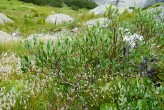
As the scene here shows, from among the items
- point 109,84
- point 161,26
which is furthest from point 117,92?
point 161,26

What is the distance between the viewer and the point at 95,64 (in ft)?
16.8

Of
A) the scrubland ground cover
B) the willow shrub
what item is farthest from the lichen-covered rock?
the willow shrub

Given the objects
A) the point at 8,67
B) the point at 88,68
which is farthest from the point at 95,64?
the point at 8,67

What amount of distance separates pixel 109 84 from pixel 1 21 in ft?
61.9

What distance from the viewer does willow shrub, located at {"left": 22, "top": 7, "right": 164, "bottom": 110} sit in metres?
4.43

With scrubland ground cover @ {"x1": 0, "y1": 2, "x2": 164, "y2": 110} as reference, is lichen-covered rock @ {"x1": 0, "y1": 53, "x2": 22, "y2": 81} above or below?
below

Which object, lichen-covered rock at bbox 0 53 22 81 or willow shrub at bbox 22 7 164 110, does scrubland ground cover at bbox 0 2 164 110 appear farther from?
lichen-covered rock at bbox 0 53 22 81

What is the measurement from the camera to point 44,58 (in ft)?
14.4

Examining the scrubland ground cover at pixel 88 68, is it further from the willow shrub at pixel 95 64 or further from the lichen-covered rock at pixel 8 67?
the lichen-covered rock at pixel 8 67

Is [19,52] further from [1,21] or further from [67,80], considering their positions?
[1,21]

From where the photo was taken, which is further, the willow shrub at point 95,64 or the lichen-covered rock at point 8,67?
the lichen-covered rock at point 8,67

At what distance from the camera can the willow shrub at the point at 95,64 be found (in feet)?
14.5

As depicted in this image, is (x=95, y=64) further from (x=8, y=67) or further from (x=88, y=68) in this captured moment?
(x=8, y=67)

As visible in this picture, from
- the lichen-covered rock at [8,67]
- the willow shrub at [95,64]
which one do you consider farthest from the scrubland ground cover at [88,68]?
the lichen-covered rock at [8,67]
